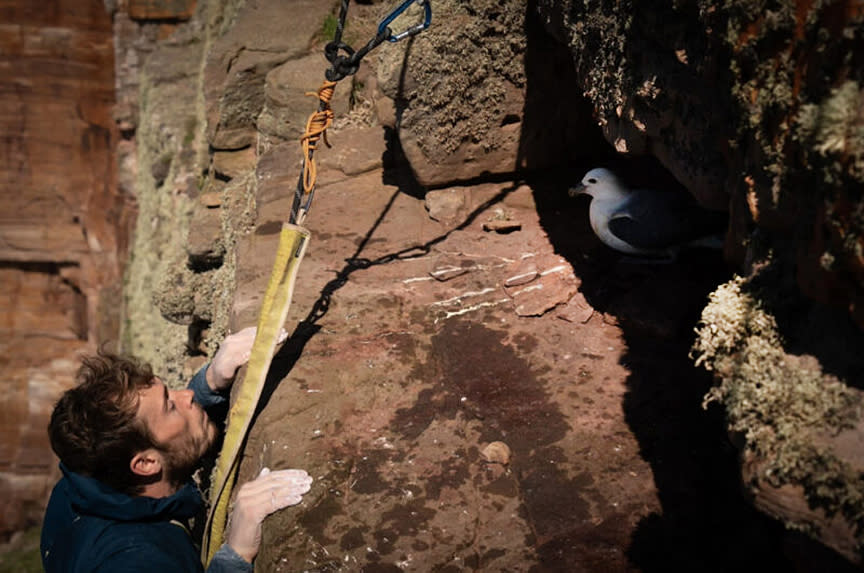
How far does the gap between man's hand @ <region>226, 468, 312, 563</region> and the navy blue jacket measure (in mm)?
40

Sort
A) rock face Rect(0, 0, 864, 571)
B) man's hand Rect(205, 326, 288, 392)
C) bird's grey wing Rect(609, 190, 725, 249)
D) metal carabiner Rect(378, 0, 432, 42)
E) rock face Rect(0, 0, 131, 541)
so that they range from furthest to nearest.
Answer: rock face Rect(0, 0, 131, 541) → metal carabiner Rect(378, 0, 432, 42) → bird's grey wing Rect(609, 190, 725, 249) → man's hand Rect(205, 326, 288, 392) → rock face Rect(0, 0, 864, 571)

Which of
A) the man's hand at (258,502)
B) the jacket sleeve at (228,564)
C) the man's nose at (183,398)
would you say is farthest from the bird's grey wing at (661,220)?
the jacket sleeve at (228,564)

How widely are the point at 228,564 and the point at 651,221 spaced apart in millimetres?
1907

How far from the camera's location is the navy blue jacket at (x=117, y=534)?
6.50 ft

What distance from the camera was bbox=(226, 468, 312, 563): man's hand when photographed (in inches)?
84.9

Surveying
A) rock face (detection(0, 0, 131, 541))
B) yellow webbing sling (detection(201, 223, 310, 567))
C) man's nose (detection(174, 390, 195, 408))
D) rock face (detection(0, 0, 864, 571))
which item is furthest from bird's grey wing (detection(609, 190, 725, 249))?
rock face (detection(0, 0, 131, 541))

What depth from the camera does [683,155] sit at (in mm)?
2369

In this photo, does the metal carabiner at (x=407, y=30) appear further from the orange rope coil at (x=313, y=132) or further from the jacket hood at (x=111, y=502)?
the jacket hood at (x=111, y=502)

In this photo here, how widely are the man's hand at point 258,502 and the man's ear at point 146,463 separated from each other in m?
0.26

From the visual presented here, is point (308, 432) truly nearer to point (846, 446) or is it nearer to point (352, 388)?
point (352, 388)

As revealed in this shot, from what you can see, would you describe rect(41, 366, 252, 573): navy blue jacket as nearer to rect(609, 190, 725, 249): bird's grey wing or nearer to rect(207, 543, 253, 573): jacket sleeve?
rect(207, 543, 253, 573): jacket sleeve

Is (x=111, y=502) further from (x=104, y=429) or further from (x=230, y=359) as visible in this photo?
(x=230, y=359)

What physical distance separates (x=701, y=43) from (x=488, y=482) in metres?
1.35

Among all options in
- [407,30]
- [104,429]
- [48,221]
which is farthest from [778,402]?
[48,221]
